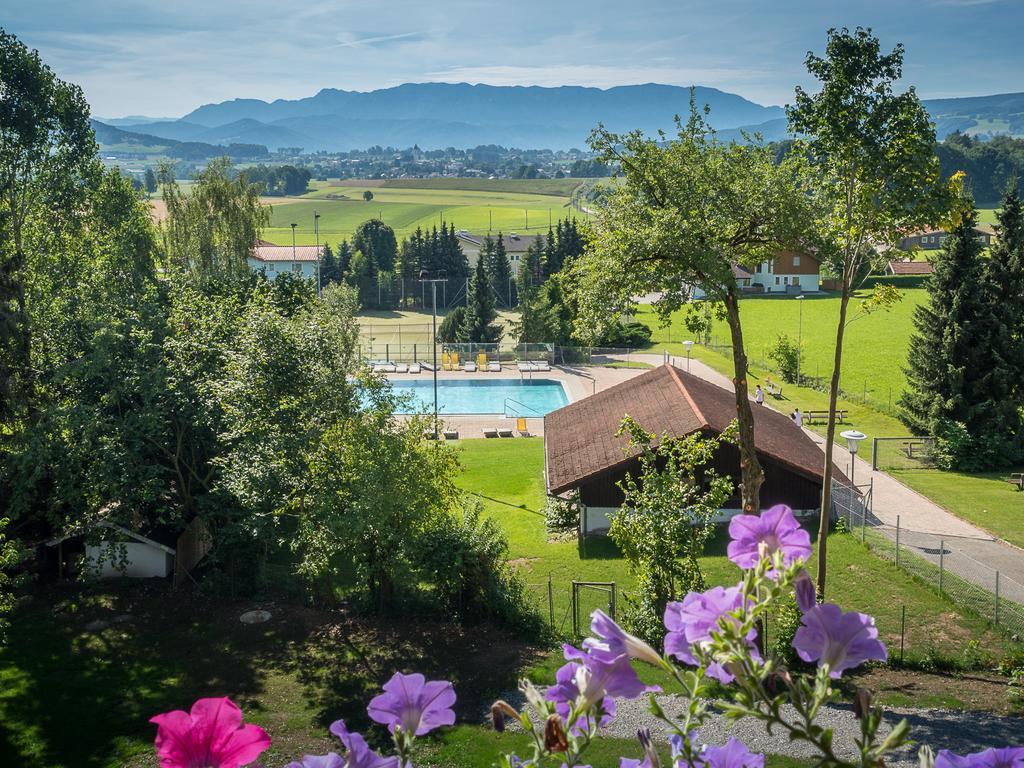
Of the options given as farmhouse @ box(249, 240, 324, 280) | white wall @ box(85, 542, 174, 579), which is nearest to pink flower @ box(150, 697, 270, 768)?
white wall @ box(85, 542, 174, 579)

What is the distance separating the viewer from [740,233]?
65.8 ft

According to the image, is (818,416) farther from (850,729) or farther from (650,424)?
(850,729)

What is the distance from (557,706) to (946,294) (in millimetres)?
38750

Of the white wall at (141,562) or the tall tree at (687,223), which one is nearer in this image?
the tall tree at (687,223)

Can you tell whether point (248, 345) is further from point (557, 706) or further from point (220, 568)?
point (557, 706)

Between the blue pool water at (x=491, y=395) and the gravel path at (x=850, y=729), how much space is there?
31458 millimetres

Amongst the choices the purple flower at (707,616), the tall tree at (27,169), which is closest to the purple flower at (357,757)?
the purple flower at (707,616)

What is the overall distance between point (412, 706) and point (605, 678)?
0.52 metres

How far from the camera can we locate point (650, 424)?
3036 centimetres

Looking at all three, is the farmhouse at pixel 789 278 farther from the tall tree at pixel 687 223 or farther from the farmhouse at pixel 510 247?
the tall tree at pixel 687 223

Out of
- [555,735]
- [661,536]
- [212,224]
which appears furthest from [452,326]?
[555,735]

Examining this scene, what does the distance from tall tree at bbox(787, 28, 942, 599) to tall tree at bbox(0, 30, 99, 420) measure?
67.0 feet

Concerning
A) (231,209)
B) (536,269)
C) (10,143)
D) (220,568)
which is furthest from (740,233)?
(536,269)

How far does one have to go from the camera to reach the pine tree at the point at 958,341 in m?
35.9
